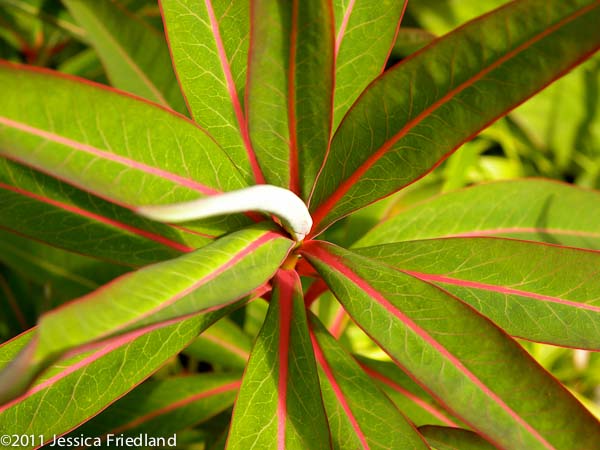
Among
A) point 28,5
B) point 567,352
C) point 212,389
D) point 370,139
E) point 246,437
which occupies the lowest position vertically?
point 246,437

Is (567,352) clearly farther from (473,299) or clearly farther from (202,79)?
(202,79)

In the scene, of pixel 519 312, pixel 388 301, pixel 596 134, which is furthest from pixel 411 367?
pixel 596 134

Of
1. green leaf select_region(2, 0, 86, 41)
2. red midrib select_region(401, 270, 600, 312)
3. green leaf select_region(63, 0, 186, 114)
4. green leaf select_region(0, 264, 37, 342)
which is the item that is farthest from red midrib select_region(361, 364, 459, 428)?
green leaf select_region(2, 0, 86, 41)

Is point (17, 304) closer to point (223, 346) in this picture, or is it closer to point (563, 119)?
point (223, 346)

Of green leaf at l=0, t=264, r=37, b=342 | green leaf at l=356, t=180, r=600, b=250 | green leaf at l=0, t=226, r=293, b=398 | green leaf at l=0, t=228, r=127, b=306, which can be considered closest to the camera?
green leaf at l=0, t=226, r=293, b=398

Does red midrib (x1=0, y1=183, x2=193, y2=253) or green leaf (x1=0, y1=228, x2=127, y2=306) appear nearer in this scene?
red midrib (x1=0, y1=183, x2=193, y2=253)

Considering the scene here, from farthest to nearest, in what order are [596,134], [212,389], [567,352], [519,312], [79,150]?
[596,134] < [567,352] < [212,389] < [519,312] < [79,150]

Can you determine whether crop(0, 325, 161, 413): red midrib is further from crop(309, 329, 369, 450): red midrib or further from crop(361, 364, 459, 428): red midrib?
crop(361, 364, 459, 428): red midrib

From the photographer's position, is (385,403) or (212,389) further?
(212,389)
